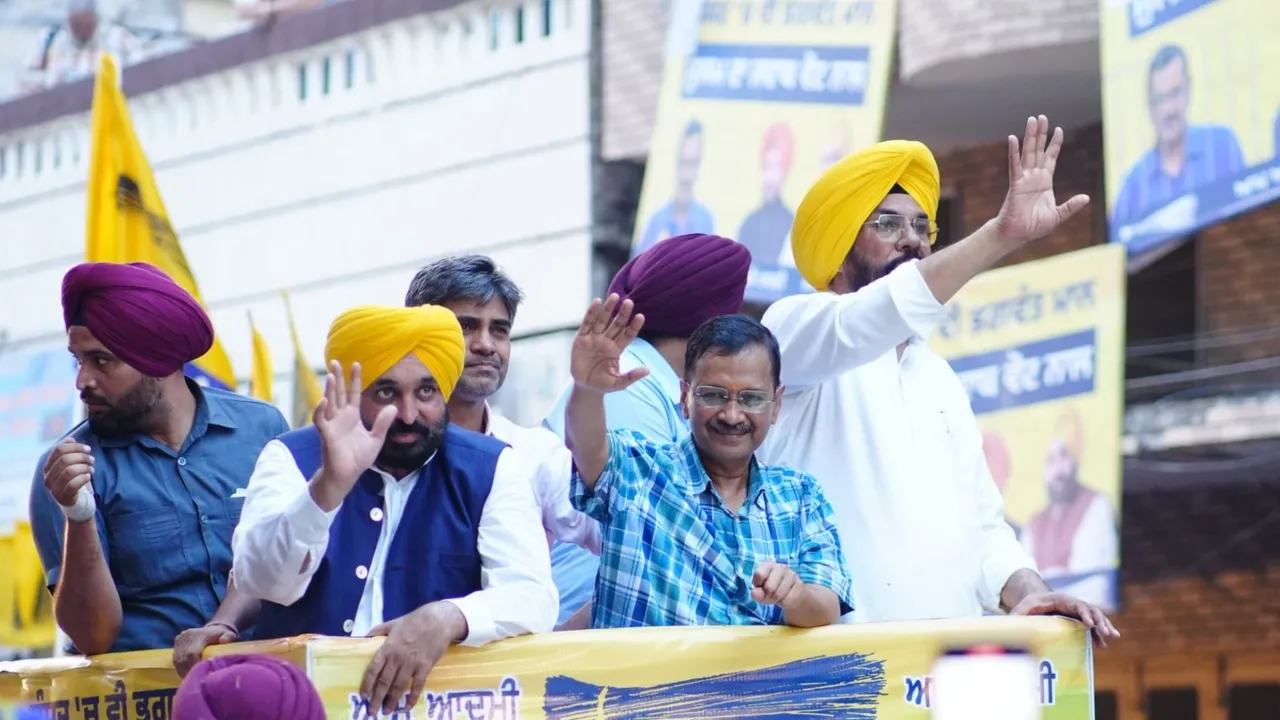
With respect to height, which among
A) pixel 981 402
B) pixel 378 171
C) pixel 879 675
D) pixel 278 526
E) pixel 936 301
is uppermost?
pixel 378 171

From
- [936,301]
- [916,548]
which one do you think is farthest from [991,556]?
[936,301]

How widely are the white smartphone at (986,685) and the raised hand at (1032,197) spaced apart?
36.2 inches

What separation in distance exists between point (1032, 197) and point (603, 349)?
1.00 meters

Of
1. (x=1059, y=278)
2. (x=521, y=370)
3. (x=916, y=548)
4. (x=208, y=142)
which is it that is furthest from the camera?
(x=208, y=142)

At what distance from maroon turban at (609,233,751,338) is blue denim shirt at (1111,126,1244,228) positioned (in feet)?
19.7

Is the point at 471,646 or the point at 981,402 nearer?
the point at 471,646

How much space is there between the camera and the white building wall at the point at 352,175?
1505 centimetres

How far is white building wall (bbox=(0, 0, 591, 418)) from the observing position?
49.4 ft

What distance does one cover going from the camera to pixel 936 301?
4324mm

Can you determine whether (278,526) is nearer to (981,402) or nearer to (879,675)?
(879,675)

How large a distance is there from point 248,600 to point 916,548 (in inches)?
53.6

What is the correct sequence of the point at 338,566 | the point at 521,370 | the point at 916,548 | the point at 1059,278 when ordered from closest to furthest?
the point at 338,566, the point at 916,548, the point at 1059,278, the point at 521,370

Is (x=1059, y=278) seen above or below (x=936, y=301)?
above

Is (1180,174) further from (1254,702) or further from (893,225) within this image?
(893,225)
